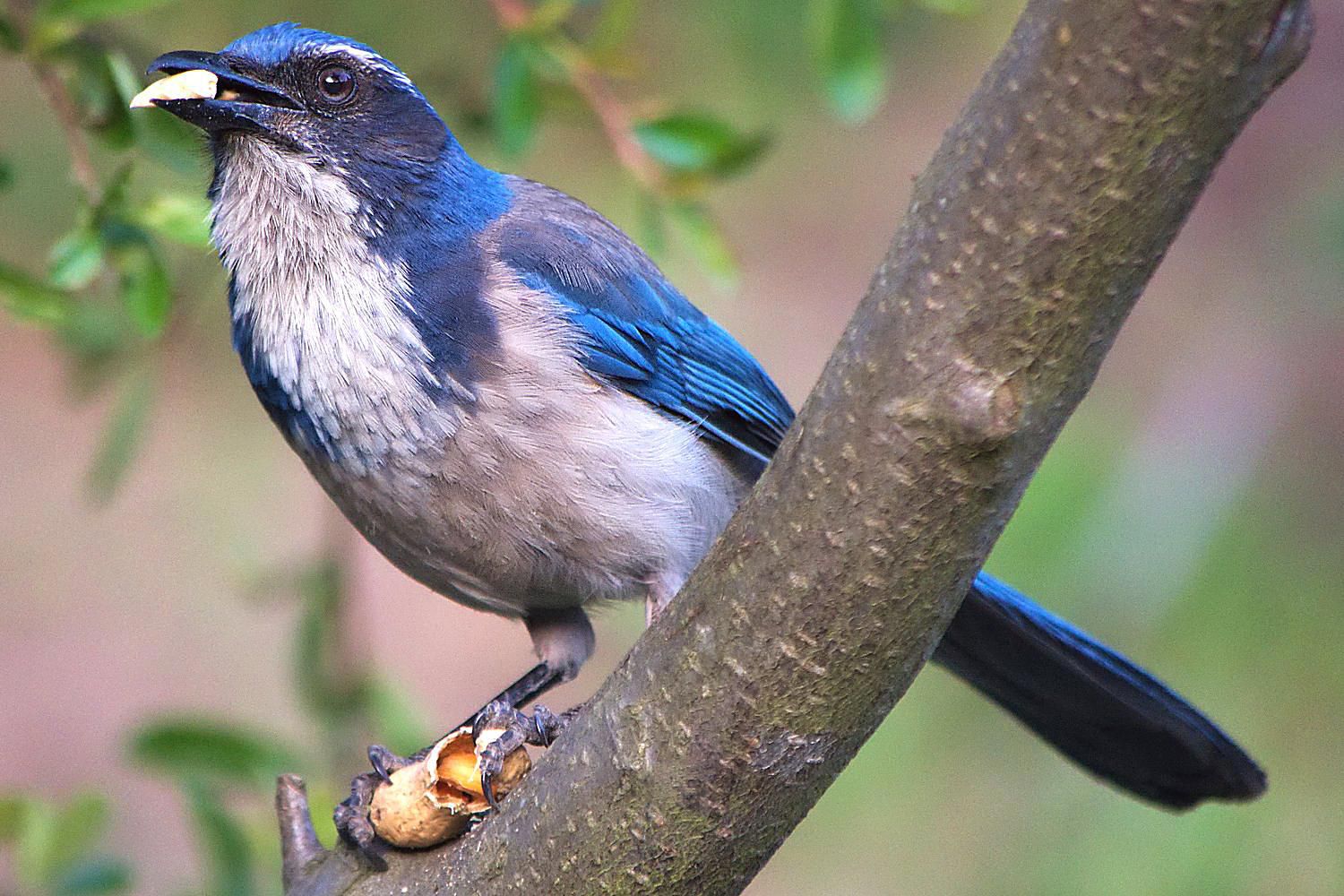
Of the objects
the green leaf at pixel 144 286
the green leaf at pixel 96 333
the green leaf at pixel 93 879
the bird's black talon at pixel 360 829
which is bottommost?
the green leaf at pixel 93 879

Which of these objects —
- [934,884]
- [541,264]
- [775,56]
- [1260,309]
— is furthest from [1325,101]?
[541,264]

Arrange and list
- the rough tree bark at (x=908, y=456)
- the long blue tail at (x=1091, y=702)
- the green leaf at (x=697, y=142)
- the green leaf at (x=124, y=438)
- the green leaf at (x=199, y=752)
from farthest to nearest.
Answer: the green leaf at (x=124, y=438)
the green leaf at (x=199, y=752)
the green leaf at (x=697, y=142)
the long blue tail at (x=1091, y=702)
the rough tree bark at (x=908, y=456)

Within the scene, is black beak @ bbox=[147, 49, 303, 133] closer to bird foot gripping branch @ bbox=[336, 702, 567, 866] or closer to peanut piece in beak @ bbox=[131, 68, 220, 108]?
peanut piece in beak @ bbox=[131, 68, 220, 108]

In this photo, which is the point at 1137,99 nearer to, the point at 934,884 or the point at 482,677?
the point at 934,884

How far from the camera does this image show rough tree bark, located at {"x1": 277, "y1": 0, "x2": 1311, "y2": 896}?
1.87m

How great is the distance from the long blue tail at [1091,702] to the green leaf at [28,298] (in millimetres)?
2047

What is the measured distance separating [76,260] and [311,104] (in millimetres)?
732

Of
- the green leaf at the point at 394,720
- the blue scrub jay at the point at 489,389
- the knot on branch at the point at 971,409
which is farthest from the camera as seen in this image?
the green leaf at the point at 394,720

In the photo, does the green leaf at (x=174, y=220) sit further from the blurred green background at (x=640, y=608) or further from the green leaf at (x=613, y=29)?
the green leaf at (x=613, y=29)

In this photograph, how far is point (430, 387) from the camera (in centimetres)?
323

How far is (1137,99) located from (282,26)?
2307mm

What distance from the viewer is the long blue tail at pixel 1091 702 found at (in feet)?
11.4

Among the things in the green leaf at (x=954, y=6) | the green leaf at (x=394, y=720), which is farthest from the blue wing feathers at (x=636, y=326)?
the green leaf at (x=394, y=720)

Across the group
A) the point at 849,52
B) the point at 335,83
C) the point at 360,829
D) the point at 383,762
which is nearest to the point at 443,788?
the point at 360,829
